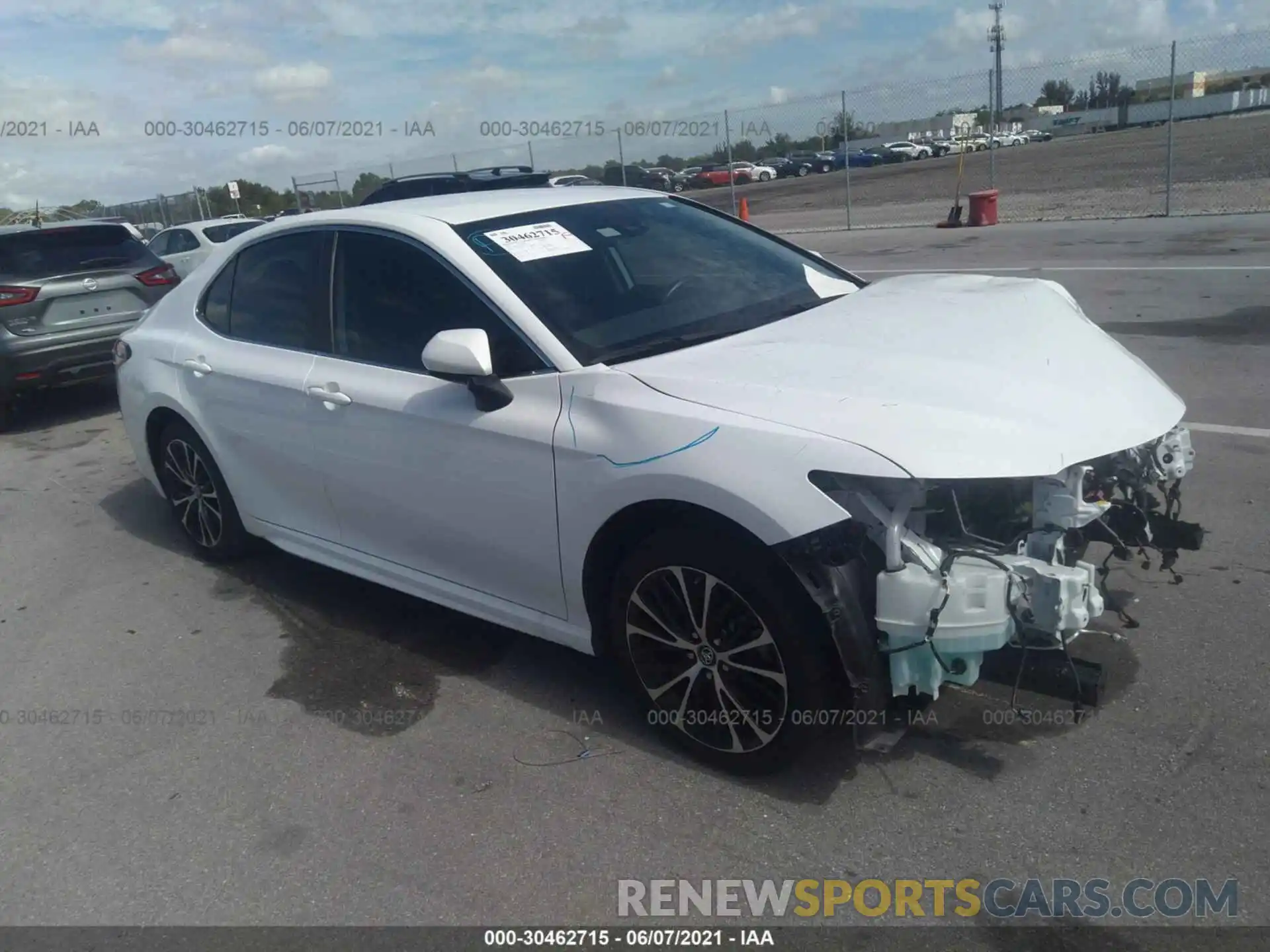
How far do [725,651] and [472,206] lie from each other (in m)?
2.18

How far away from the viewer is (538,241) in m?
3.97

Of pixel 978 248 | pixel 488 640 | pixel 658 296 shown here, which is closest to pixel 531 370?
pixel 658 296

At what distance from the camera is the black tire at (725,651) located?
9.63ft

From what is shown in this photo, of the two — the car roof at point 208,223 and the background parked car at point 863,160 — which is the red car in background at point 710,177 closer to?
the background parked car at point 863,160

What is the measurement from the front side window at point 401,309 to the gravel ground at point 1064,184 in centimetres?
1572

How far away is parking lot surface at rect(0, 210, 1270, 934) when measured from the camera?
292 centimetres

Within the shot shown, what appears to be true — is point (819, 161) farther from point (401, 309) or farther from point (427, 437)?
point (427, 437)

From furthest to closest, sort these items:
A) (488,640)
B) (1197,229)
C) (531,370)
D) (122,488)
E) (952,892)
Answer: (1197,229) → (122,488) → (488,640) → (531,370) → (952,892)

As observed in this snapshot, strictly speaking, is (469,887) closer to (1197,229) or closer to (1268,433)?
(1268,433)

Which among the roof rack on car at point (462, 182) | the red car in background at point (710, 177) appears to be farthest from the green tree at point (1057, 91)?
the red car in background at point (710, 177)

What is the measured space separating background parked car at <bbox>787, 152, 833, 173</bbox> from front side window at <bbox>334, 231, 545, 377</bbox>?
163ft

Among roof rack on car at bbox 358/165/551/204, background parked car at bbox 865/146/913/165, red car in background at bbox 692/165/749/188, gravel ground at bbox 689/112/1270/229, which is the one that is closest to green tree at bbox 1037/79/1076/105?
gravel ground at bbox 689/112/1270/229

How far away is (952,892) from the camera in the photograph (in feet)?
9.06

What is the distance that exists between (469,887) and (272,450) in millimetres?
2343
